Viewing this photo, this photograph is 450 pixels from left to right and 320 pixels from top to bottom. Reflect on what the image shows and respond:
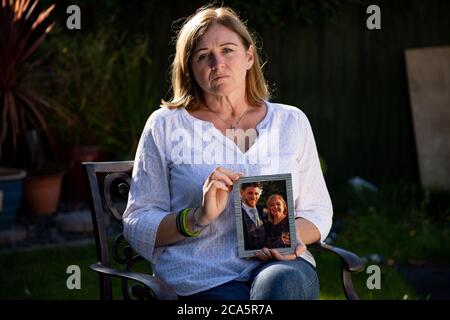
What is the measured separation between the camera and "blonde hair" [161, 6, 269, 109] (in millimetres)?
3041

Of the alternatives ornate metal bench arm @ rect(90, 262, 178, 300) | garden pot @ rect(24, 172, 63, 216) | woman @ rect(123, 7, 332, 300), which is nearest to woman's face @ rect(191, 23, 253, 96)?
woman @ rect(123, 7, 332, 300)

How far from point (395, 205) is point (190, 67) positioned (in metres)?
4.13

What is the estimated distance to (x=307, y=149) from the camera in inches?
123

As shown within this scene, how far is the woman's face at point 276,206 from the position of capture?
2766 millimetres

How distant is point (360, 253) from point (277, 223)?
10.2 feet

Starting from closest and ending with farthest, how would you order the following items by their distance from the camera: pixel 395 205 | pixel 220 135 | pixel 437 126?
pixel 220 135 → pixel 395 205 → pixel 437 126

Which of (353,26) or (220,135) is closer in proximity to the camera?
(220,135)

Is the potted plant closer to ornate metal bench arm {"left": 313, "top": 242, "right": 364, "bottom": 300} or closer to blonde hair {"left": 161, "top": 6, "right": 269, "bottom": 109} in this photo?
blonde hair {"left": 161, "top": 6, "right": 269, "bottom": 109}

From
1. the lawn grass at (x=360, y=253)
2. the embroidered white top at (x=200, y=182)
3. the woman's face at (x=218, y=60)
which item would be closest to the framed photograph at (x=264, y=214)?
the embroidered white top at (x=200, y=182)

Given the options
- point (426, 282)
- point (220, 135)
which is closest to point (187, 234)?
point (220, 135)

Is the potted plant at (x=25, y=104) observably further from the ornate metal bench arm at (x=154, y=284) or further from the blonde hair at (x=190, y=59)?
the ornate metal bench arm at (x=154, y=284)

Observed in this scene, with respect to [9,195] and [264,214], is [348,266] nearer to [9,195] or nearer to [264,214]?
[264,214]

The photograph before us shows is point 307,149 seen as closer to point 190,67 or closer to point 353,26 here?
point 190,67
